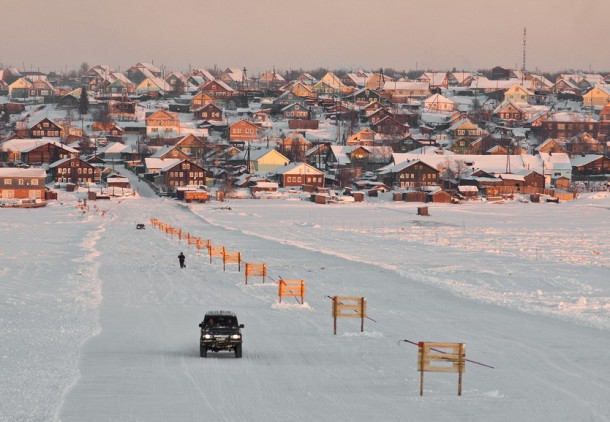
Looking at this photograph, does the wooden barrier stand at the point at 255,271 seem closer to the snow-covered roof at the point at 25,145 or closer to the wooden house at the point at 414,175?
the wooden house at the point at 414,175

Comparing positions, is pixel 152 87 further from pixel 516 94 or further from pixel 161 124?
pixel 516 94

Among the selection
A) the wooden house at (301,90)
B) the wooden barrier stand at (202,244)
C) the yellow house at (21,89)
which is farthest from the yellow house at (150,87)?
the wooden barrier stand at (202,244)

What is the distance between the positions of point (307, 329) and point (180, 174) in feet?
279

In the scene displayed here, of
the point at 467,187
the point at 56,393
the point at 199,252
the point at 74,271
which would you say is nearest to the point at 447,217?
the point at 467,187

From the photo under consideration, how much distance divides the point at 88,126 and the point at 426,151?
2180 inches

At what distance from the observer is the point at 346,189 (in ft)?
335

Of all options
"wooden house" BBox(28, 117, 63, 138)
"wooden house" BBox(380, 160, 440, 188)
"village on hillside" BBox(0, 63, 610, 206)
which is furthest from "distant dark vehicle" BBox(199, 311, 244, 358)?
"wooden house" BBox(28, 117, 63, 138)

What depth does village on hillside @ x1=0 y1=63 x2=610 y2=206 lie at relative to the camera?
10425 cm

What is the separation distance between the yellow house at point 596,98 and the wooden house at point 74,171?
323 ft

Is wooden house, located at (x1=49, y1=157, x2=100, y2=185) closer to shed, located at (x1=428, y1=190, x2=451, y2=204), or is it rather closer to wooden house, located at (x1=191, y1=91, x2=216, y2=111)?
shed, located at (x1=428, y1=190, x2=451, y2=204)

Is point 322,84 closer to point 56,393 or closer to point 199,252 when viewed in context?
point 199,252

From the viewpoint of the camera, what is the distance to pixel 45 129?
132750mm

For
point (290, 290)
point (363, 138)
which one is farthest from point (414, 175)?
Answer: point (290, 290)

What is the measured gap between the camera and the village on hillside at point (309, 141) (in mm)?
104250
